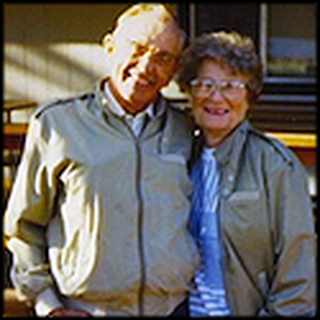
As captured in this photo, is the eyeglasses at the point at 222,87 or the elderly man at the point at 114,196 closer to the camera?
the elderly man at the point at 114,196

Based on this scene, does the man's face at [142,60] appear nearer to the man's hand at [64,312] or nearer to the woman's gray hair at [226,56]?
the woman's gray hair at [226,56]

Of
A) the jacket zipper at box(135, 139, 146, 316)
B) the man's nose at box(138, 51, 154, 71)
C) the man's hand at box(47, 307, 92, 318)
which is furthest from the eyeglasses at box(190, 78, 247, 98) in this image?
the man's hand at box(47, 307, 92, 318)

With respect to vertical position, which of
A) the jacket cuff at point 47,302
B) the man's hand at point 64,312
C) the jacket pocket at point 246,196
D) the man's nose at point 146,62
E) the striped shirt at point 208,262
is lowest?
the man's hand at point 64,312

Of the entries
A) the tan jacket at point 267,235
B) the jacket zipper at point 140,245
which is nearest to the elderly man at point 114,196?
the jacket zipper at point 140,245

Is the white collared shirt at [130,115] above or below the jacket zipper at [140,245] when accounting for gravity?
above

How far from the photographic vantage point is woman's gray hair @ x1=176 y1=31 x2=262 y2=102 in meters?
2.19

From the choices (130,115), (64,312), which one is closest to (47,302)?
(64,312)

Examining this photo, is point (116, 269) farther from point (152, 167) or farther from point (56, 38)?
point (56, 38)

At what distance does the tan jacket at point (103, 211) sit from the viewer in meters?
2.08

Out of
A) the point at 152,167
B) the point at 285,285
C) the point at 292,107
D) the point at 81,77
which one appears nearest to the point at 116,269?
the point at 152,167

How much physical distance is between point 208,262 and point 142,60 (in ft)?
1.64

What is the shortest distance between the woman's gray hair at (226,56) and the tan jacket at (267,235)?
200 millimetres

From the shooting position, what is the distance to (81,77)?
587cm

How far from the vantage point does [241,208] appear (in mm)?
2102
